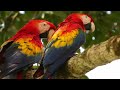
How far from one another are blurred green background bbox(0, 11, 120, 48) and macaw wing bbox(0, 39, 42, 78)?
3.05ft

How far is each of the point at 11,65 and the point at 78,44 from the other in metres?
0.40

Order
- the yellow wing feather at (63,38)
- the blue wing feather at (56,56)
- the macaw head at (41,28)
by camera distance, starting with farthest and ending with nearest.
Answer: the macaw head at (41,28) < the yellow wing feather at (63,38) < the blue wing feather at (56,56)

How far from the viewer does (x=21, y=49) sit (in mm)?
1905

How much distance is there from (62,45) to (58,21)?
1.12 meters

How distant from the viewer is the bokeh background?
290 centimetres

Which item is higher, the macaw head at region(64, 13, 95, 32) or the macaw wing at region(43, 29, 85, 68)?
the macaw head at region(64, 13, 95, 32)

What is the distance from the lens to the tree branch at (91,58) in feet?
5.02

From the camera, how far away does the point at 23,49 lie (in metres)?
1.91

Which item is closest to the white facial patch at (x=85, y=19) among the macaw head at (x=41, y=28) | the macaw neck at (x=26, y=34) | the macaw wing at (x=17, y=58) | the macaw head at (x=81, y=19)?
the macaw head at (x=81, y=19)

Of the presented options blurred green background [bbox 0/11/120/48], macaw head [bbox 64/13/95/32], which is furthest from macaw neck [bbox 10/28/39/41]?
blurred green background [bbox 0/11/120/48]

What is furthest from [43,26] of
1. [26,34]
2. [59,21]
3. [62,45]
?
[59,21]

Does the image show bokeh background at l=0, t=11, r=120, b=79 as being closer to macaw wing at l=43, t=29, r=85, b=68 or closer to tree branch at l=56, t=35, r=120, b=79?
macaw wing at l=43, t=29, r=85, b=68

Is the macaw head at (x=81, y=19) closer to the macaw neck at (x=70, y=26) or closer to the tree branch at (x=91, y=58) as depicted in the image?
the macaw neck at (x=70, y=26)
